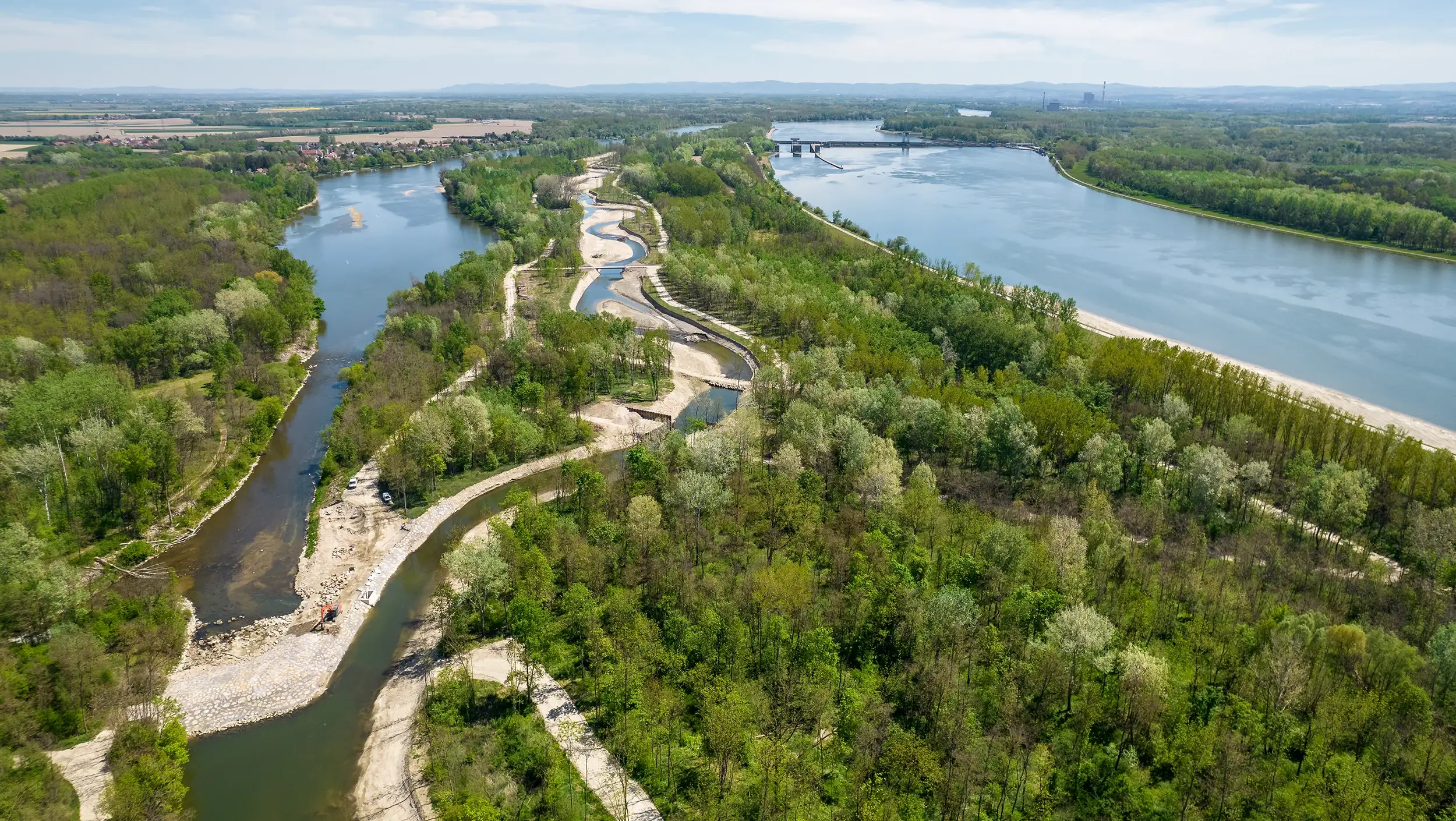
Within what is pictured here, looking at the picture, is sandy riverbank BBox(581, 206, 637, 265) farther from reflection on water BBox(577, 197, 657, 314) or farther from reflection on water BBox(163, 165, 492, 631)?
reflection on water BBox(163, 165, 492, 631)

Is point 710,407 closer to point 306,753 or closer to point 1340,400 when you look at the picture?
point 306,753

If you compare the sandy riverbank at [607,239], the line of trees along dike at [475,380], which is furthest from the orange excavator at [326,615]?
the sandy riverbank at [607,239]

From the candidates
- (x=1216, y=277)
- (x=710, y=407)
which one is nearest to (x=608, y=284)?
(x=710, y=407)

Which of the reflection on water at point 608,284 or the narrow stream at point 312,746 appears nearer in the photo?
the narrow stream at point 312,746

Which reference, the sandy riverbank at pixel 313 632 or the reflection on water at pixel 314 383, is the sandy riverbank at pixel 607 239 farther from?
the sandy riverbank at pixel 313 632

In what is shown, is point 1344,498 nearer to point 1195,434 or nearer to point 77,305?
point 1195,434

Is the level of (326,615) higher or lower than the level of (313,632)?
higher
